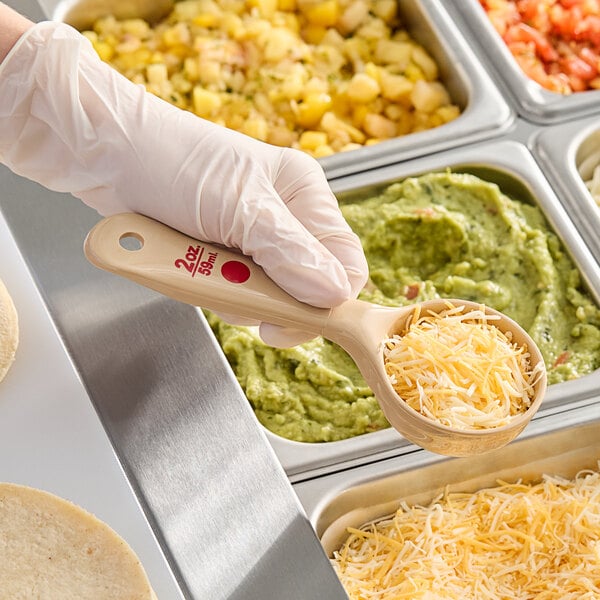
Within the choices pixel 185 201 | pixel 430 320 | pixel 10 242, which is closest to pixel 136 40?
pixel 10 242

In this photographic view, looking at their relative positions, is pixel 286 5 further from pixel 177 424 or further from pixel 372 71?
pixel 177 424

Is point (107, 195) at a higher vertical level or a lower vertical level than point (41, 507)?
higher

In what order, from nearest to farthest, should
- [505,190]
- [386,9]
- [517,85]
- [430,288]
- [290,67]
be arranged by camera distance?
[430,288] → [505,190] → [517,85] → [290,67] → [386,9]

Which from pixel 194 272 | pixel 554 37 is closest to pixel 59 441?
pixel 194 272

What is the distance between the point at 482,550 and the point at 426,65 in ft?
5.54

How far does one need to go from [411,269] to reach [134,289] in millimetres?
839

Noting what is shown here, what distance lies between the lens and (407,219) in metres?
2.64

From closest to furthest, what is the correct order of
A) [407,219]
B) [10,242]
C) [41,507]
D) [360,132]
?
[41,507], [10,242], [407,219], [360,132]

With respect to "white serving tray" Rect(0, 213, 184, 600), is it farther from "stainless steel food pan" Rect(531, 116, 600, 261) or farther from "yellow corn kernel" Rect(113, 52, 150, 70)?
"stainless steel food pan" Rect(531, 116, 600, 261)

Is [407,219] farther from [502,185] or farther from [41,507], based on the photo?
[41,507]

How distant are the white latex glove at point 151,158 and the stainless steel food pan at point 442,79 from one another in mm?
729

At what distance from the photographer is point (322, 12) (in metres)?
3.26

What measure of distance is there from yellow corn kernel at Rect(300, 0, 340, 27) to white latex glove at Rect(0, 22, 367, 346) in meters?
1.30

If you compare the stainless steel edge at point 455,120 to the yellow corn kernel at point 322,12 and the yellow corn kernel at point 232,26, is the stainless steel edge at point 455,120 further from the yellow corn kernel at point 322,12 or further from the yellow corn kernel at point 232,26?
the yellow corn kernel at point 232,26
